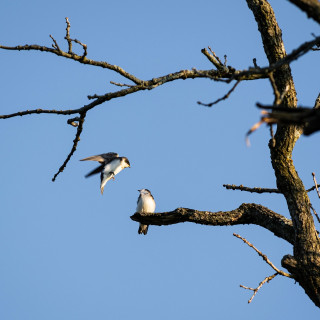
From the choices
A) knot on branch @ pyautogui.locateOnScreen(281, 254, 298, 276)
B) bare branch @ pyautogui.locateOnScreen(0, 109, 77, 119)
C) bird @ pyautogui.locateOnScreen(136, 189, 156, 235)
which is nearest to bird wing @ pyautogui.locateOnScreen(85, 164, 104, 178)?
bare branch @ pyautogui.locateOnScreen(0, 109, 77, 119)

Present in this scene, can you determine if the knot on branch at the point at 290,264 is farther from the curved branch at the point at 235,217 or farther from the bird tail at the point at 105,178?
the bird tail at the point at 105,178

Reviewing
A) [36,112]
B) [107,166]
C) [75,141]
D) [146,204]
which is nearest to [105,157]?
[107,166]

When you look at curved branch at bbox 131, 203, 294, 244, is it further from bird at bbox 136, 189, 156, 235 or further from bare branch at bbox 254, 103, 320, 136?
bird at bbox 136, 189, 156, 235

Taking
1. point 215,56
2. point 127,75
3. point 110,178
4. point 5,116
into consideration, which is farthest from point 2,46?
point 110,178

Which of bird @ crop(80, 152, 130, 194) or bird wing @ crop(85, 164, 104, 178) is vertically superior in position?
bird @ crop(80, 152, 130, 194)

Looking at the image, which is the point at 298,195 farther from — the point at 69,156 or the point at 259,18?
the point at 69,156

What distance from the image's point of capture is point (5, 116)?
402 cm

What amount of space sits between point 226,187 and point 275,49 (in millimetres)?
1430

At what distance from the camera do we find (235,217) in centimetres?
466

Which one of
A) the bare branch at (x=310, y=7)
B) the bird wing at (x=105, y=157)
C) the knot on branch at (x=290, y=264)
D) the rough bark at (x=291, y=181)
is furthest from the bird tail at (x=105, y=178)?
the bare branch at (x=310, y=7)

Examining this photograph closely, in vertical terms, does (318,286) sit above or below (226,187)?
below

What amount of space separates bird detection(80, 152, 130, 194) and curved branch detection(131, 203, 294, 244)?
2.42 metres

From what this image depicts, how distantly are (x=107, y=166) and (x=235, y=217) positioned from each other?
3215 millimetres

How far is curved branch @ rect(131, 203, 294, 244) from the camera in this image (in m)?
4.43
